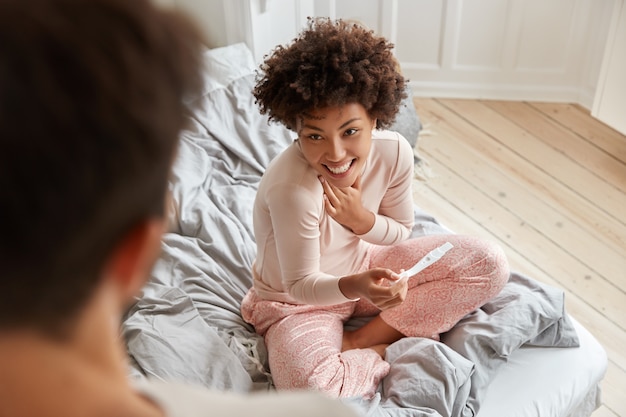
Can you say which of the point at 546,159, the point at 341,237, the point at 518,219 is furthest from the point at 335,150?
the point at 546,159

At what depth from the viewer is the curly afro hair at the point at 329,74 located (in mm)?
1254

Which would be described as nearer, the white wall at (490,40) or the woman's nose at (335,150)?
the woman's nose at (335,150)

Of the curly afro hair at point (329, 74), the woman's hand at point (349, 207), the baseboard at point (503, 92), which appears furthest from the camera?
the baseboard at point (503, 92)

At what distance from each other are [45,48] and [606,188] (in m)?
2.34

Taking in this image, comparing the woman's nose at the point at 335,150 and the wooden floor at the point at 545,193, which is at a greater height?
the woman's nose at the point at 335,150

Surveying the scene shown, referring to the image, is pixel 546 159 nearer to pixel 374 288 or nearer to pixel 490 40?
pixel 490 40

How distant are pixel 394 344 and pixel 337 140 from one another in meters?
0.46

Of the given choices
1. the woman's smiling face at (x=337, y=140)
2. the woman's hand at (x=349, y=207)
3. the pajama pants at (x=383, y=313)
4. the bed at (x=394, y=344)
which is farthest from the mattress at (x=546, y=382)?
the woman's smiling face at (x=337, y=140)

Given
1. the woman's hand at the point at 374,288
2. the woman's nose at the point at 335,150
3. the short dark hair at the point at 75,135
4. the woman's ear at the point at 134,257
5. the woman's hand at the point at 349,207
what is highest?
the short dark hair at the point at 75,135

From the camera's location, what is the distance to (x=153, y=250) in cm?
38

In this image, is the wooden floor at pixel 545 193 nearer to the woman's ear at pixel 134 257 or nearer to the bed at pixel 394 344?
the bed at pixel 394 344

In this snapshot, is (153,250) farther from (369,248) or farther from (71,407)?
(369,248)

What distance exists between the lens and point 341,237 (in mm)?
1479

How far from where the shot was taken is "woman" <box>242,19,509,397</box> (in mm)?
1281
